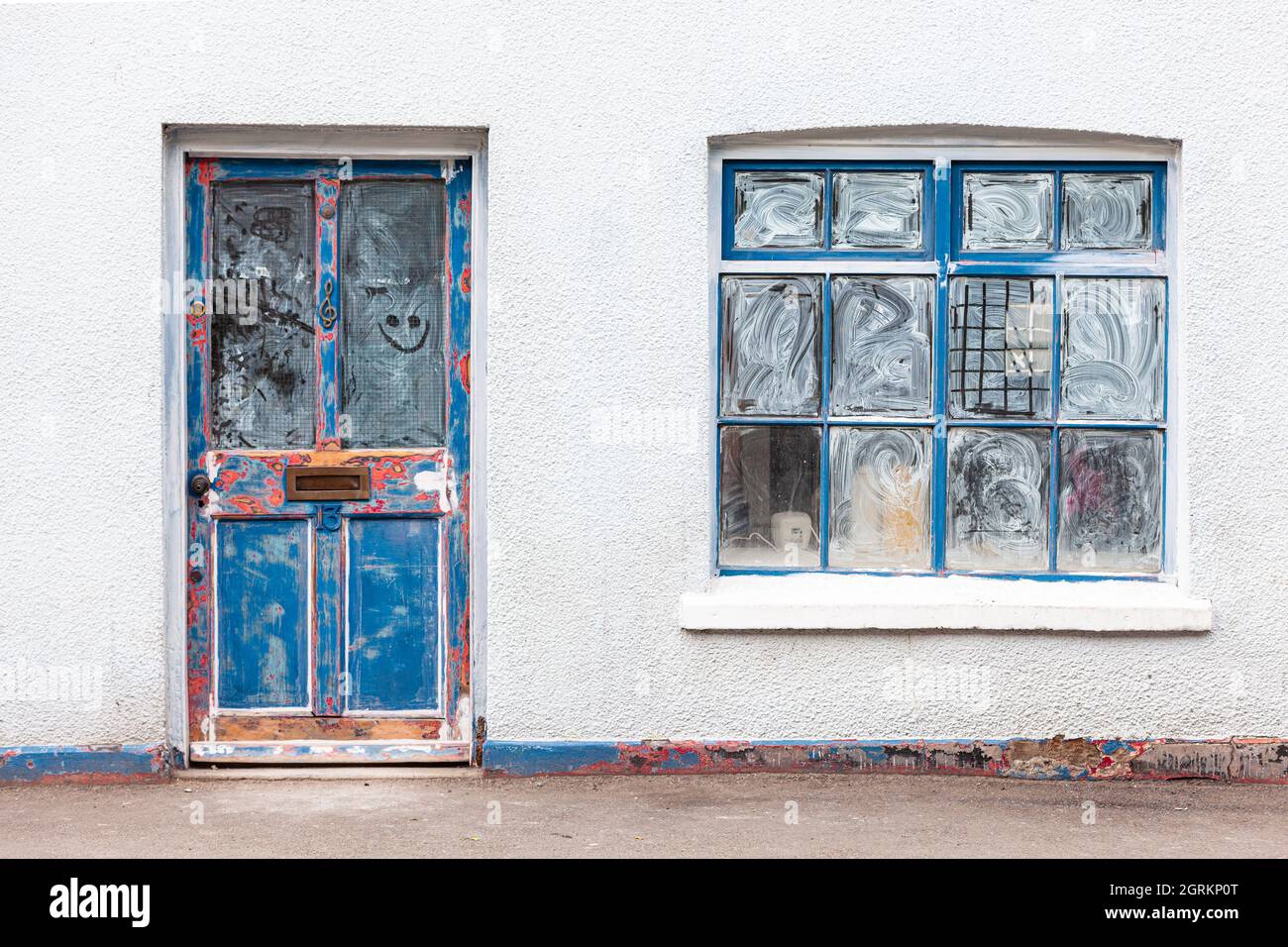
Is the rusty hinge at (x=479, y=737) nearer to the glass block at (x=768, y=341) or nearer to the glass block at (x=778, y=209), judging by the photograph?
the glass block at (x=768, y=341)

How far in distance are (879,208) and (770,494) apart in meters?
1.22

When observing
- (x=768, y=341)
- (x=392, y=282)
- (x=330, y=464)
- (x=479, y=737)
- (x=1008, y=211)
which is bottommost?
(x=479, y=737)

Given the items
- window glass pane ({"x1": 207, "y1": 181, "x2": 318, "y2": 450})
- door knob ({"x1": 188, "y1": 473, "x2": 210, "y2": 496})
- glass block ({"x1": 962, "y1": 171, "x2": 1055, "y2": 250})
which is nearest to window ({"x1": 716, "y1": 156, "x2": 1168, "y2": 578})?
glass block ({"x1": 962, "y1": 171, "x2": 1055, "y2": 250})

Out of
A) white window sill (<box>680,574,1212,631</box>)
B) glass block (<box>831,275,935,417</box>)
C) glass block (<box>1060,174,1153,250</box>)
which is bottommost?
white window sill (<box>680,574,1212,631</box>)

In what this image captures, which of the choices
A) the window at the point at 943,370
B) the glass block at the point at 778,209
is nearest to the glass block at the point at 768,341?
the window at the point at 943,370

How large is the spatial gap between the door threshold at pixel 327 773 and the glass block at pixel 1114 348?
2893 mm

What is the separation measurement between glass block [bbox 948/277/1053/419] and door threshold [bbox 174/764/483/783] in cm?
246

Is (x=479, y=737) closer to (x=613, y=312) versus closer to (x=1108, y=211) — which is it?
(x=613, y=312)

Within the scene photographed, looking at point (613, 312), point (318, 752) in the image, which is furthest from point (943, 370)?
point (318, 752)

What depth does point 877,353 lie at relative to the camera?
6.27 metres

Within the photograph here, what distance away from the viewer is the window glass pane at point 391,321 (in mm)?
6242

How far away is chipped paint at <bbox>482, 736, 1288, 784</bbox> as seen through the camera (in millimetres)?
6125

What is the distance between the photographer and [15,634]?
6020 mm

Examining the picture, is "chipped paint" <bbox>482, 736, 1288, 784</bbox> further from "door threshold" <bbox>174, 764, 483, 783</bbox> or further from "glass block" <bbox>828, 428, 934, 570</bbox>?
"glass block" <bbox>828, 428, 934, 570</bbox>
